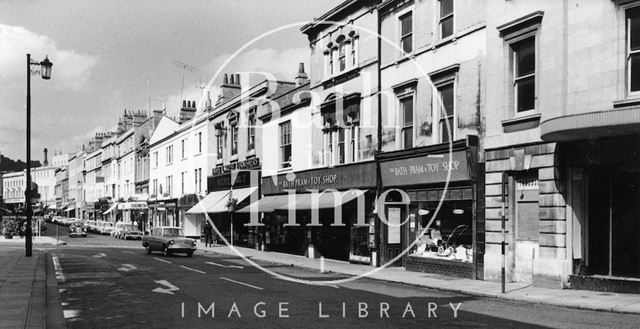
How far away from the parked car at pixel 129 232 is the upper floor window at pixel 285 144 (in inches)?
920

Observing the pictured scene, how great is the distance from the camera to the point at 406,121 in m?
23.9

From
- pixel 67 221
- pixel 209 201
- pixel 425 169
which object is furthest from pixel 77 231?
pixel 425 169

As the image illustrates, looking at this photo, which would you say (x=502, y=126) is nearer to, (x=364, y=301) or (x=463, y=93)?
(x=463, y=93)

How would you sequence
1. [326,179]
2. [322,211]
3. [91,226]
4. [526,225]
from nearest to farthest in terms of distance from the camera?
[526,225] → [326,179] → [322,211] → [91,226]

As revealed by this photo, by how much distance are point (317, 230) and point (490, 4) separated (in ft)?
49.4

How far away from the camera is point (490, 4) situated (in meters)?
19.2

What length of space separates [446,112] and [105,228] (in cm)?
5141

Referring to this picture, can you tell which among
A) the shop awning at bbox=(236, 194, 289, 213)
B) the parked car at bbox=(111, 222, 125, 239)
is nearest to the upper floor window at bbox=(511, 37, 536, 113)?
the shop awning at bbox=(236, 194, 289, 213)

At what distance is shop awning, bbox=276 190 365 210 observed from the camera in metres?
26.2

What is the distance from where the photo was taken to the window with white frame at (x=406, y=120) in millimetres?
23625

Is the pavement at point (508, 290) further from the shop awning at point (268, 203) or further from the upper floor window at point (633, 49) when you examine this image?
the shop awning at point (268, 203)

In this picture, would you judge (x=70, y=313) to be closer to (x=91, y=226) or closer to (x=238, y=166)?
(x=238, y=166)

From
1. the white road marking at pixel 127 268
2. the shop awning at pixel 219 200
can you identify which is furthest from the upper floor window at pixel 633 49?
the shop awning at pixel 219 200

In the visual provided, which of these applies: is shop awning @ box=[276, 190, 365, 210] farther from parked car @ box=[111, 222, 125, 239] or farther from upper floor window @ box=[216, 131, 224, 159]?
parked car @ box=[111, 222, 125, 239]
